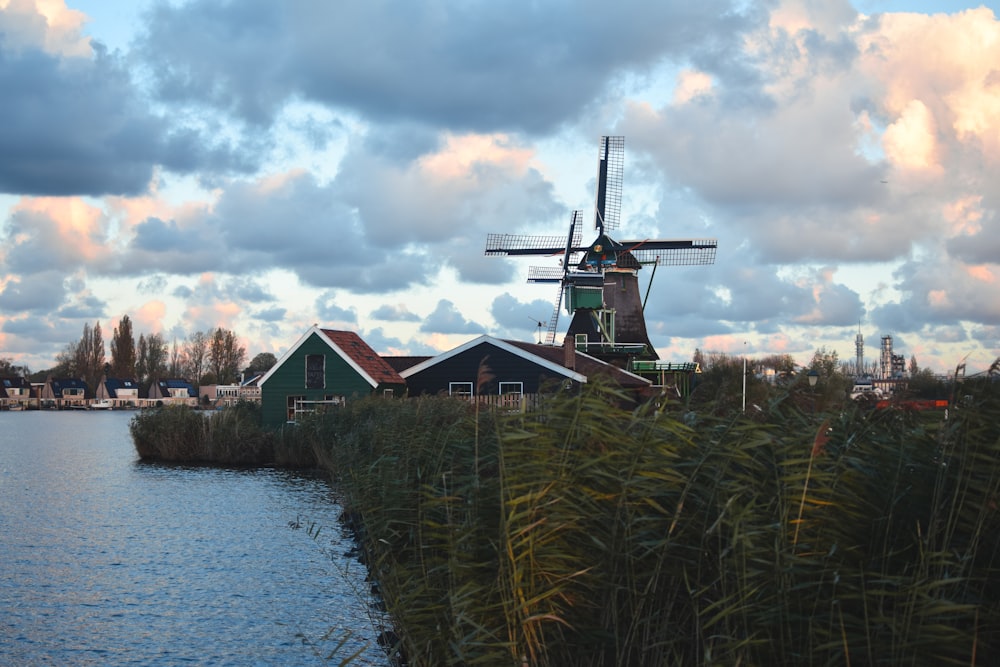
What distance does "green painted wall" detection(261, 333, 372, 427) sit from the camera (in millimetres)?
38031

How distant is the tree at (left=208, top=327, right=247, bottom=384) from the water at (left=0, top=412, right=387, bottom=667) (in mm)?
110020

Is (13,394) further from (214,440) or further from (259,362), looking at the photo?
(214,440)

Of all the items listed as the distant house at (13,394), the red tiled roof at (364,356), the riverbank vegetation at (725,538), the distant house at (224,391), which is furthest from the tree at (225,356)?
the riverbank vegetation at (725,538)

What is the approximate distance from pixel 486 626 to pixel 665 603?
1326 mm

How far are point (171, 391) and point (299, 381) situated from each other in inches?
4418

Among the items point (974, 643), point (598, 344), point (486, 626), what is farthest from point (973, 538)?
point (598, 344)

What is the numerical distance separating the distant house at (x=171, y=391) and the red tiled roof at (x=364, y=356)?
106m

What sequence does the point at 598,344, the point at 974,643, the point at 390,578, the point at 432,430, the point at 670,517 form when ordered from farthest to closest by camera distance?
the point at 598,344 < the point at 432,430 < the point at 390,578 < the point at 670,517 < the point at 974,643

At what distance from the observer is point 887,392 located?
705cm

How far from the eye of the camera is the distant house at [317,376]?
37.8 metres

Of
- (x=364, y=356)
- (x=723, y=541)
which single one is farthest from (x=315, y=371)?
(x=723, y=541)

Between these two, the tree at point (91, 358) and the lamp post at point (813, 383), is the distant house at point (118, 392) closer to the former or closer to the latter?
the tree at point (91, 358)

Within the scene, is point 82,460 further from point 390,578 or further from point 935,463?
point 935,463

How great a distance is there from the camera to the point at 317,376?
38594mm
